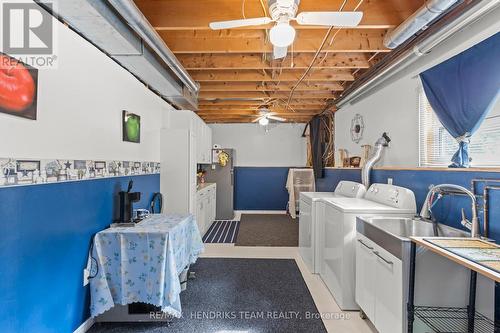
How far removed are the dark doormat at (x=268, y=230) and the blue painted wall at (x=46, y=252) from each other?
2633mm

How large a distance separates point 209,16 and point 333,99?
312cm

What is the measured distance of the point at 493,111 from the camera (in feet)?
5.91

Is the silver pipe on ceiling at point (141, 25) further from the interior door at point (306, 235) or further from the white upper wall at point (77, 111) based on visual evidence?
the interior door at point (306, 235)

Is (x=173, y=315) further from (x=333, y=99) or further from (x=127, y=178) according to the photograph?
(x=333, y=99)

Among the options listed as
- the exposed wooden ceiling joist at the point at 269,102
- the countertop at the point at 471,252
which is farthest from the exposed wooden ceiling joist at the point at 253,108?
the countertop at the point at 471,252

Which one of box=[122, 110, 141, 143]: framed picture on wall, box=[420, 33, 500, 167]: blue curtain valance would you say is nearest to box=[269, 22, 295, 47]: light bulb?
box=[420, 33, 500, 167]: blue curtain valance

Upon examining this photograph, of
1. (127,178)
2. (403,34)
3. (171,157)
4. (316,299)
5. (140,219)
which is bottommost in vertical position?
(316,299)

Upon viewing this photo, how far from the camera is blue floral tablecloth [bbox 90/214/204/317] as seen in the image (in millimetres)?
2021

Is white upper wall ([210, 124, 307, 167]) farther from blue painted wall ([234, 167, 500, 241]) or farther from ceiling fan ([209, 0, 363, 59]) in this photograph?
ceiling fan ([209, 0, 363, 59])

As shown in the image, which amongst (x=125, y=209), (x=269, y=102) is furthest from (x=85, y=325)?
(x=269, y=102)

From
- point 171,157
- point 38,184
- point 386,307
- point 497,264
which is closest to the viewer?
point 497,264

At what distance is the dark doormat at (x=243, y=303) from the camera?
6.94 feet

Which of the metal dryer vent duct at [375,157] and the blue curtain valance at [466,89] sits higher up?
the blue curtain valance at [466,89]

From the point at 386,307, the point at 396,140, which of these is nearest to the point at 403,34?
the point at 396,140
